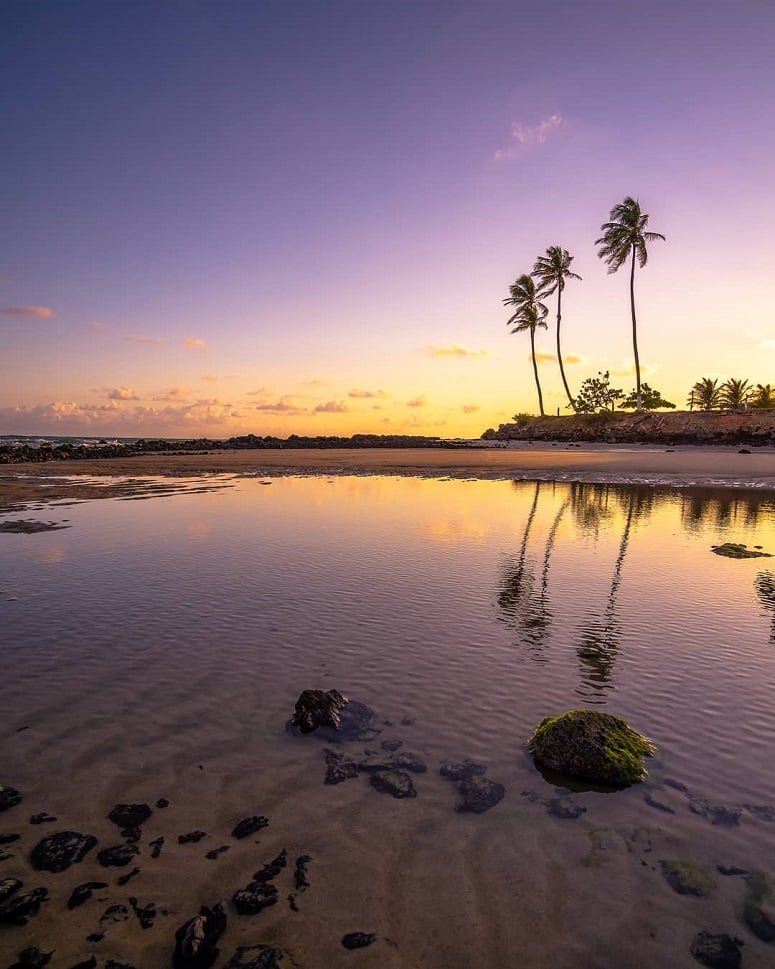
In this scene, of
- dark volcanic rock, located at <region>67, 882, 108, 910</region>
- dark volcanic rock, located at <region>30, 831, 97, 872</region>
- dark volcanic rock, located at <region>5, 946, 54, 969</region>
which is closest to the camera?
dark volcanic rock, located at <region>5, 946, 54, 969</region>

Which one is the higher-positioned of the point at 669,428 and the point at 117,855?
the point at 669,428

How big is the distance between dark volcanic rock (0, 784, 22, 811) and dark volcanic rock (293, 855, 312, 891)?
228 cm

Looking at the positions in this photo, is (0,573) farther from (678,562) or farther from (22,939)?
(678,562)

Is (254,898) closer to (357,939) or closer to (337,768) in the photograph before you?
(357,939)

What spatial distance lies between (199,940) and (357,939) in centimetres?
87

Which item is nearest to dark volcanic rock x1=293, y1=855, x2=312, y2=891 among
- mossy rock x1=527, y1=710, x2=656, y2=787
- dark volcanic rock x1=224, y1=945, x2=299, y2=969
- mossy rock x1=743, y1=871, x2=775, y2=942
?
dark volcanic rock x1=224, y1=945, x2=299, y2=969

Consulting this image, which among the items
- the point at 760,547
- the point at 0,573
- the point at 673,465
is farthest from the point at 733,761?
the point at 673,465

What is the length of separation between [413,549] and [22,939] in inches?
395

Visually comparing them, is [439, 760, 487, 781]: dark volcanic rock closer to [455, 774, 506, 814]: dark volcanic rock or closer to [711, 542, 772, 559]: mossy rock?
[455, 774, 506, 814]: dark volcanic rock

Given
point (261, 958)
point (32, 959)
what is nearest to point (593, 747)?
point (261, 958)

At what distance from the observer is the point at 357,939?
307cm

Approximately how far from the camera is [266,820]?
3953 millimetres

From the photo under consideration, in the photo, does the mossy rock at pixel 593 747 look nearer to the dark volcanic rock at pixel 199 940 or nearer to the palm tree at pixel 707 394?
the dark volcanic rock at pixel 199 940

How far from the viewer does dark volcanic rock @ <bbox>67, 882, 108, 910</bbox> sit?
328cm
